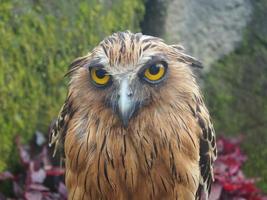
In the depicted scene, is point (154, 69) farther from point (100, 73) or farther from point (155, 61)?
point (100, 73)

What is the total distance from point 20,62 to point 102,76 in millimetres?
1747

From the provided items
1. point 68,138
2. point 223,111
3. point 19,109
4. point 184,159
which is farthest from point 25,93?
point 223,111

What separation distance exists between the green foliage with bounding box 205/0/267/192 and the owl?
2931 millimetres

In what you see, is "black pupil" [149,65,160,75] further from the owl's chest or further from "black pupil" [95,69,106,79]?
the owl's chest

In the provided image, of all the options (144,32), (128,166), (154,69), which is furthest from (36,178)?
(144,32)

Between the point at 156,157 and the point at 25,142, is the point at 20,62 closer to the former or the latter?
the point at 25,142

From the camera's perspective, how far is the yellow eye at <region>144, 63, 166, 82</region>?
398 centimetres

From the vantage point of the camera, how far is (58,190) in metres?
5.53

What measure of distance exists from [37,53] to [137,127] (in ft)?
5.83

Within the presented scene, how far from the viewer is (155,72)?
4.03m

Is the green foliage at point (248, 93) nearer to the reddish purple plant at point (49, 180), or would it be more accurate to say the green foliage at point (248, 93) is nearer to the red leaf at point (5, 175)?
the reddish purple plant at point (49, 180)

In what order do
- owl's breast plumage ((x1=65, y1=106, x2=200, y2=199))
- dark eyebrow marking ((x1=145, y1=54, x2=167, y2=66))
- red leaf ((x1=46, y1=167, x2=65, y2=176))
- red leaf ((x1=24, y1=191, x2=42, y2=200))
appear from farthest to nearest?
red leaf ((x1=46, y1=167, x2=65, y2=176))
red leaf ((x1=24, y1=191, x2=42, y2=200))
owl's breast plumage ((x1=65, y1=106, x2=200, y2=199))
dark eyebrow marking ((x1=145, y1=54, x2=167, y2=66))

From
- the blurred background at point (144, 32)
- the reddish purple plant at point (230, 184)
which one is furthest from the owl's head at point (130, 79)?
the reddish purple plant at point (230, 184)

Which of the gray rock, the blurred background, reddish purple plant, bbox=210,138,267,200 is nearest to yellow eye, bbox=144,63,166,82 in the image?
the blurred background
